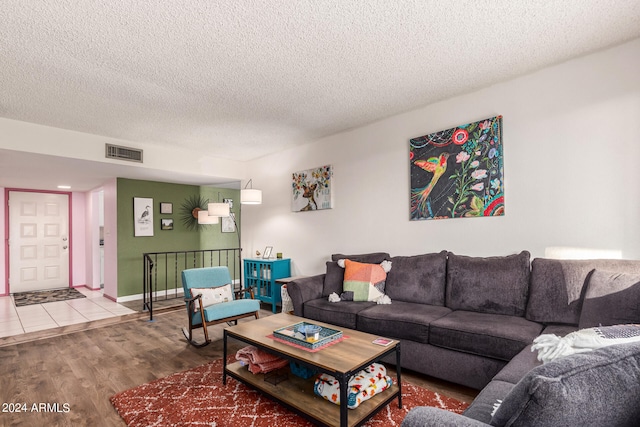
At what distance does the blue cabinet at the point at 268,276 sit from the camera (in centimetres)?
478

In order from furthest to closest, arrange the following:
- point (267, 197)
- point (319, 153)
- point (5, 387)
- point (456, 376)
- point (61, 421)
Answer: point (267, 197)
point (319, 153)
point (5, 387)
point (456, 376)
point (61, 421)

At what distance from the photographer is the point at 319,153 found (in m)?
4.79

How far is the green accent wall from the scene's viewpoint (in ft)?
18.8

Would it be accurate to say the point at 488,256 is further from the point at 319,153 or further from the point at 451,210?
the point at 319,153

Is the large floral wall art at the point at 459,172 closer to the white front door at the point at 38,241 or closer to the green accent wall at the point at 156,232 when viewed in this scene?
the green accent wall at the point at 156,232

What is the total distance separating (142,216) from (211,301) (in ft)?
10.7

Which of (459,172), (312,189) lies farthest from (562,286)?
(312,189)

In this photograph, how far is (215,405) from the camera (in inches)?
88.7

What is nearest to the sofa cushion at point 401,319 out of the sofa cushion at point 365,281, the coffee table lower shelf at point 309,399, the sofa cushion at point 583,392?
the sofa cushion at point 365,281

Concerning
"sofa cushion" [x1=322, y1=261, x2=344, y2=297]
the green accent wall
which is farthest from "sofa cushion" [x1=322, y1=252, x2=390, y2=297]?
the green accent wall

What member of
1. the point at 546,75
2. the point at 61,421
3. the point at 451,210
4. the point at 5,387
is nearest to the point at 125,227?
the point at 5,387

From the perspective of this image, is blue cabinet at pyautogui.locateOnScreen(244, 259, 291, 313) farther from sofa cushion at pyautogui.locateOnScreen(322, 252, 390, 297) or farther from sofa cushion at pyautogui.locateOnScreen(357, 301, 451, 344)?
sofa cushion at pyautogui.locateOnScreen(357, 301, 451, 344)

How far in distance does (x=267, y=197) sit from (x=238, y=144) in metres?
1.02

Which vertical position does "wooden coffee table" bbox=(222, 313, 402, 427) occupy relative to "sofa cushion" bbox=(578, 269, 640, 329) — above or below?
below
